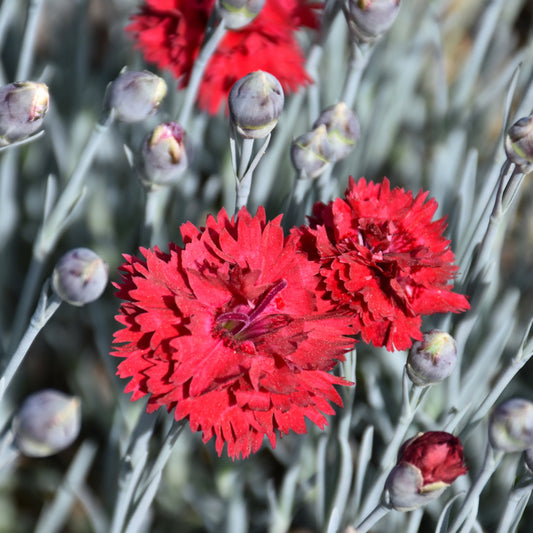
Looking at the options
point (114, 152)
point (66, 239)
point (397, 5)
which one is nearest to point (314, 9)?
point (397, 5)

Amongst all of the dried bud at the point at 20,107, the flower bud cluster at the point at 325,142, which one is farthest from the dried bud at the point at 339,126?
the dried bud at the point at 20,107

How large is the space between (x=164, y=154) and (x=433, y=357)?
0.77 feet

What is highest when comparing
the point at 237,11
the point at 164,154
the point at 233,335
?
the point at 237,11

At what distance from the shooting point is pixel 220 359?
383 mm

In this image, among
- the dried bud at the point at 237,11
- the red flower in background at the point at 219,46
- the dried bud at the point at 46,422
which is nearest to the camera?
the dried bud at the point at 46,422

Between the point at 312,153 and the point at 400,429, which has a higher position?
the point at 312,153

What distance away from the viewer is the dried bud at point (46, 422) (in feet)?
1.15

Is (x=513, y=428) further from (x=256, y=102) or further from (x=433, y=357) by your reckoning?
(x=256, y=102)

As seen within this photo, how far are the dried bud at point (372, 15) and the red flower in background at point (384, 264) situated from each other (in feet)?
0.49

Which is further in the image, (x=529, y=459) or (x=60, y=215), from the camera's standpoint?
(x=60, y=215)

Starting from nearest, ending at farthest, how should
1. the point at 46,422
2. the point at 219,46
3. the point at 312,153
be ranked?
the point at 46,422 → the point at 312,153 → the point at 219,46

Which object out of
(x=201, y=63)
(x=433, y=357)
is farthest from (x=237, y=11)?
(x=433, y=357)

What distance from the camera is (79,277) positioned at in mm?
372

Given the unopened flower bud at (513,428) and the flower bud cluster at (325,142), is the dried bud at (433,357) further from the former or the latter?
the flower bud cluster at (325,142)
